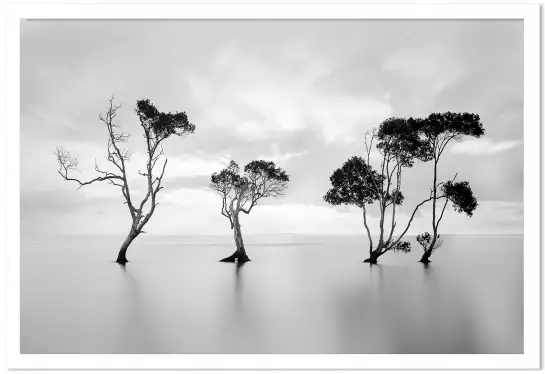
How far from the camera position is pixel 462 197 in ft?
23.5

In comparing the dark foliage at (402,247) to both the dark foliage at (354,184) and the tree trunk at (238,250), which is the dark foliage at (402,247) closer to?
the dark foliage at (354,184)

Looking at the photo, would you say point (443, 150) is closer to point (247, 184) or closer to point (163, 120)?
point (247, 184)

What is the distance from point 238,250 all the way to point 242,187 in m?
1.12

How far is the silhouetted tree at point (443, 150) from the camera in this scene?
7.02m

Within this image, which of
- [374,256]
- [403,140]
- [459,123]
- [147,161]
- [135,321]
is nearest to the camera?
→ [135,321]

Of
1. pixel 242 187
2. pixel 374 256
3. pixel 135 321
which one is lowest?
pixel 135 321

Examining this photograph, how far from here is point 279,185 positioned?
24.1 feet
